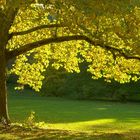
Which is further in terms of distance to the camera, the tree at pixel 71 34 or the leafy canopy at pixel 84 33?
the tree at pixel 71 34

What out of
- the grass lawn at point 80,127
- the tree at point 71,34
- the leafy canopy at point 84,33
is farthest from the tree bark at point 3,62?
the grass lawn at point 80,127

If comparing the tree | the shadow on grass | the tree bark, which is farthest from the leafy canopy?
the shadow on grass

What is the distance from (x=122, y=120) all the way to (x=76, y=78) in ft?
106

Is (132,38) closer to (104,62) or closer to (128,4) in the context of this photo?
(128,4)

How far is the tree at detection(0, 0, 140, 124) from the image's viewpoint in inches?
494

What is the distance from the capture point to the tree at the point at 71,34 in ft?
41.2

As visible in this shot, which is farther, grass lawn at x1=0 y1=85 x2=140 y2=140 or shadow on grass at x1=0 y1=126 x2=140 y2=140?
grass lawn at x1=0 y1=85 x2=140 y2=140

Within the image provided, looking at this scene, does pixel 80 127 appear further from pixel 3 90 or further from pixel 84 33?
pixel 84 33

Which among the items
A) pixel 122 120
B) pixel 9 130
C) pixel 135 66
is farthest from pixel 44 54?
pixel 122 120

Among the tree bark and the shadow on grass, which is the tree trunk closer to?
the tree bark

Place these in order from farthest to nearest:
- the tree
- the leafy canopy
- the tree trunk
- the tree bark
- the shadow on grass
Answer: the tree trunk → the tree bark → the shadow on grass → the tree → the leafy canopy

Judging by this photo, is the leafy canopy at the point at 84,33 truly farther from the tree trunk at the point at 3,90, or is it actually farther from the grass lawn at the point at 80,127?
the grass lawn at the point at 80,127

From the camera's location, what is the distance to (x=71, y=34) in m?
22.2

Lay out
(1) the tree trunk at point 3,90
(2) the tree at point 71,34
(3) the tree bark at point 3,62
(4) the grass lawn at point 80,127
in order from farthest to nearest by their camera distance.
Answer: (1) the tree trunk at point 3,90
(3) the tree bark at point 3,62
(4) the grass lawn at point 80,127
(2) the tree at point 71,34
